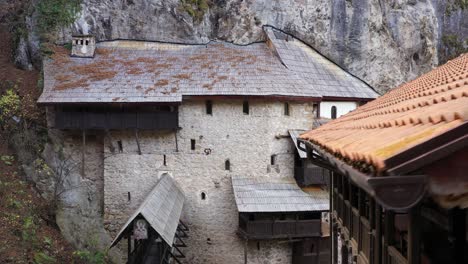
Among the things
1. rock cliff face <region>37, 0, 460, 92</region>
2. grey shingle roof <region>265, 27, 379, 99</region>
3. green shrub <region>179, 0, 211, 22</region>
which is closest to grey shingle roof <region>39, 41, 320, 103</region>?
grey shingle roof <region>265, 27, 379, 99</region>

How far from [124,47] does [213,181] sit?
27.1 feet

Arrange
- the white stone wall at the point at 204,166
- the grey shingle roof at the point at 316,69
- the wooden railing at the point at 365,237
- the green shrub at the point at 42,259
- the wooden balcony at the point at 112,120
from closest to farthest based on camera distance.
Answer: the wooden railing at the point at 365,237
the green shrub at the point at 42,259
the wooden balcony at the point at 112,120
the white stone wall at the point at 204,166
the grey shingle roof at the point at 316,69

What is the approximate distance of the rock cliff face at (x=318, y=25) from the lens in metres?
24.4

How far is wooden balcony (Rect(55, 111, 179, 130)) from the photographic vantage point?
62.4 ft

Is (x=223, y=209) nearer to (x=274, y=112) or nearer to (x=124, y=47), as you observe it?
(x=274, y=112)

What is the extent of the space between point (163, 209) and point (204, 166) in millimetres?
5775

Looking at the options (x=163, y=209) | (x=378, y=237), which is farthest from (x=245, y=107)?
(x=378, y=237)

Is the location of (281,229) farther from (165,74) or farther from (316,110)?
(165,74)

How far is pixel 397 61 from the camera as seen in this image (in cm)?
2738

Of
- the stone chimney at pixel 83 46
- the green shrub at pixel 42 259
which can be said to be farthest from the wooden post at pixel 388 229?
the stone chimney at pixel 83 46

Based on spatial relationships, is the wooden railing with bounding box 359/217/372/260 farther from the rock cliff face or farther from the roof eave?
the rock cliff face

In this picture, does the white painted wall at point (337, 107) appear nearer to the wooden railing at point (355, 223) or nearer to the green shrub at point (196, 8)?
the green shrub at point (196, 8)

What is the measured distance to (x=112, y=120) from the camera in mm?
19109

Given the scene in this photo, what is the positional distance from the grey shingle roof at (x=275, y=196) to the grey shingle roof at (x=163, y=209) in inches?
105
